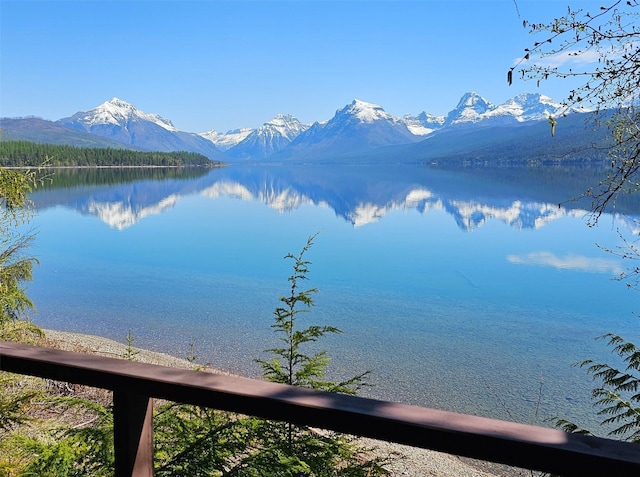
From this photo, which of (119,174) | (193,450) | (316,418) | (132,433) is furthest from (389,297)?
(119,174)

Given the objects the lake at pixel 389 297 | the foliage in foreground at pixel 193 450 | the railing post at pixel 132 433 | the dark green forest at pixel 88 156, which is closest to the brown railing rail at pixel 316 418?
the railing post at pixel 132 433

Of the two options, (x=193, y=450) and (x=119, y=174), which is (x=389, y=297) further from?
(x=119, y=174)

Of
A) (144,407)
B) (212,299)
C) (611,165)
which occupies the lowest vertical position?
(212,299)

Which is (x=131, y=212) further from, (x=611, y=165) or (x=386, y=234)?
(x=611, y=165)

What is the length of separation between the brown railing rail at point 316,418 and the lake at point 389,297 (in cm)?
339

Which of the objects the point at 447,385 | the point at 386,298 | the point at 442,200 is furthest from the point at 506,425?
the point at 442,200

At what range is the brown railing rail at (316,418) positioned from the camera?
1163 millimetres

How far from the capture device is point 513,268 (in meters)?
28.1

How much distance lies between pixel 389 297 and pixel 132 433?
19.8m

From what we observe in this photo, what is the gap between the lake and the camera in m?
→ 12.9

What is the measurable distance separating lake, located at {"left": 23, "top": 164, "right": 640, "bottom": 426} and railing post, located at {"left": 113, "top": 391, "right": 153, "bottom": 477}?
3709 millimetres

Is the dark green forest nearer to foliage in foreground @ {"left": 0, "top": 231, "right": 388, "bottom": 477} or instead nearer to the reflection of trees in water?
the reflection of trees in water

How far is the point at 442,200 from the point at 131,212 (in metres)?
41.5

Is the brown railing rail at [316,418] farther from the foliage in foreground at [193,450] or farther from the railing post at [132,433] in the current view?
the foliage in foreground at [193,450]
